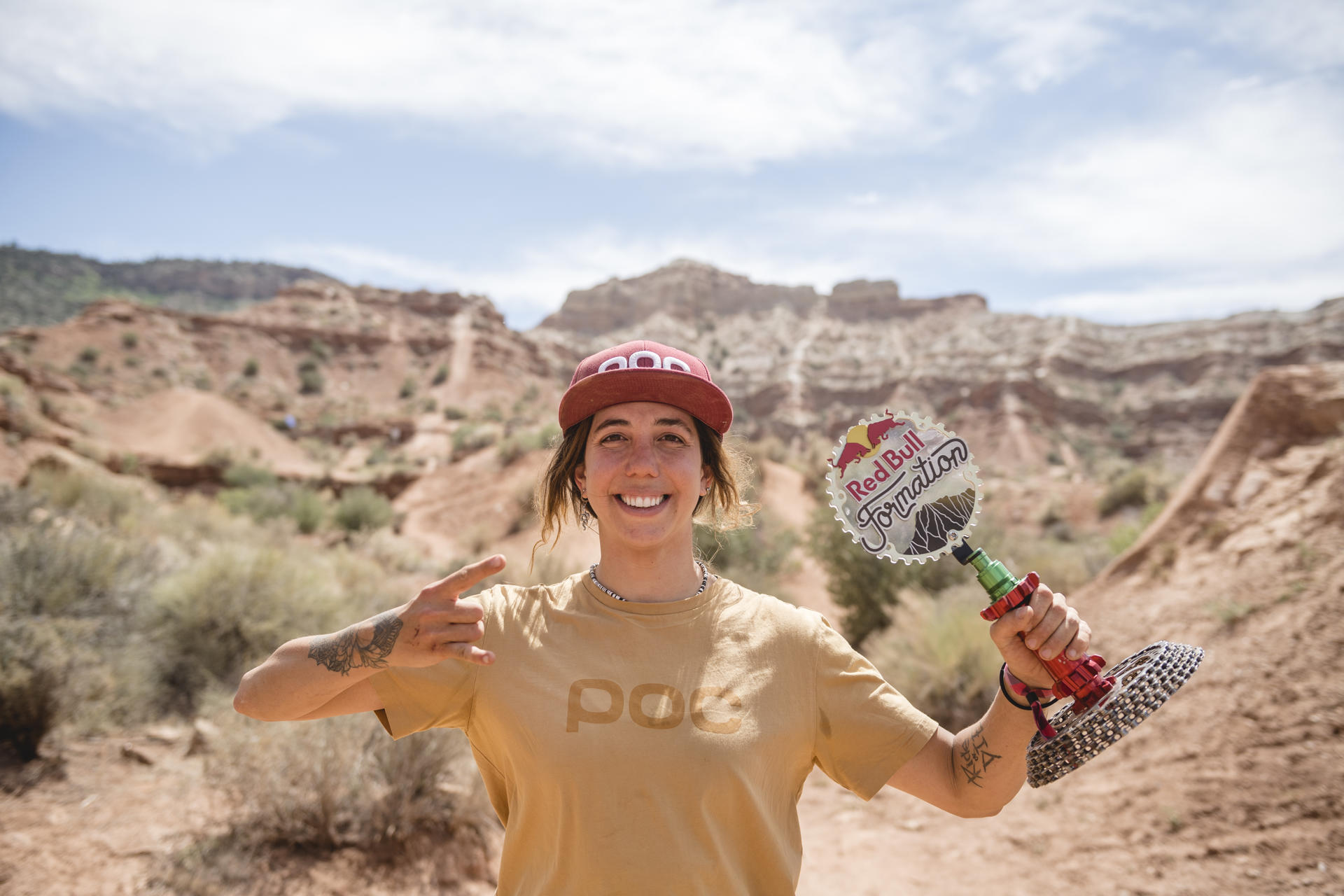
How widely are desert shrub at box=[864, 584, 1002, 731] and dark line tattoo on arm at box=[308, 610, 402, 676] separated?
6.17 metres

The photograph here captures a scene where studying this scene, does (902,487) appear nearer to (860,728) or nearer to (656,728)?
(860,728)

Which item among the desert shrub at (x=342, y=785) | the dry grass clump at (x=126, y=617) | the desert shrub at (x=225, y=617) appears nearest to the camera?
the desert shrub at (x=342, y=785)

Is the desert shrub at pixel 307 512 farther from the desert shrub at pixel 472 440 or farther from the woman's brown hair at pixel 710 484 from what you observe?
the woman's brown hair at pixel 710 484

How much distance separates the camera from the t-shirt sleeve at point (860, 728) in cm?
169

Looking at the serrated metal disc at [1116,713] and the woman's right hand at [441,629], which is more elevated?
the woman's right hand at [441,629]

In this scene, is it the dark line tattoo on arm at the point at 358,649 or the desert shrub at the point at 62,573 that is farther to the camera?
the desert shrub at the point at 62,573

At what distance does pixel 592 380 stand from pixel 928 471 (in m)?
0.85

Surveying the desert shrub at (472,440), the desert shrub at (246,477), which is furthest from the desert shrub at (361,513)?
the desert shrub at (472,440)

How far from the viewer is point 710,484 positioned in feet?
7.04

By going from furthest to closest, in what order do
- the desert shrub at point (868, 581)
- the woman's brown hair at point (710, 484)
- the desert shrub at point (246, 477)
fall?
the desert shrub at point (246, 477), the desert shrub at point (868, 581), the woman's brown hair at point (710, 484)

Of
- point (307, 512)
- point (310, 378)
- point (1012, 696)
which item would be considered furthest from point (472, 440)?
point (1012, 696)

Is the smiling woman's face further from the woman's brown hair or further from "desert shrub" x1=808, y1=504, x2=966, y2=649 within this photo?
"desert shrub" x1=808, y1=504, x2=966, y2=649

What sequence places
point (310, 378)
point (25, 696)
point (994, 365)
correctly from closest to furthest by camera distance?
point (25, 696)
point (310, 378)
point (994, 365)

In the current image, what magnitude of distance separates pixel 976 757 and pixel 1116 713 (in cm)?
32
